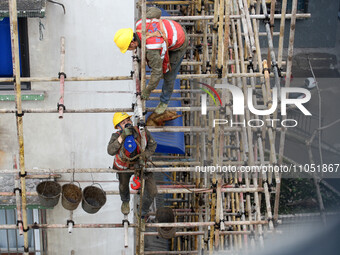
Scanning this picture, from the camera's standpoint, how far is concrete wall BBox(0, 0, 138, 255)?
11.0 m

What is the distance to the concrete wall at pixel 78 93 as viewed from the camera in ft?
36.1

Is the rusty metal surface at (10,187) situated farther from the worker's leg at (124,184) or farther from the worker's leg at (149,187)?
the worker's leg at (149,187)

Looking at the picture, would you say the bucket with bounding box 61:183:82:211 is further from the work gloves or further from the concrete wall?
the work gloves

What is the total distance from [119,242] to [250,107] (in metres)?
3.98

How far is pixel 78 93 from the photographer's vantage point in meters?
11.3

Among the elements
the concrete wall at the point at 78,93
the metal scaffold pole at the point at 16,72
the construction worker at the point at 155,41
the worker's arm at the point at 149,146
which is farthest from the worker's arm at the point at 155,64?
the concrete wall at the point at 78,93

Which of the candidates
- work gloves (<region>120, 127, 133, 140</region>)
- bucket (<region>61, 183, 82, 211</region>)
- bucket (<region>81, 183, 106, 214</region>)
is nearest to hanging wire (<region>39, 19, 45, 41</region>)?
bucket (<region>61, 183, 82, 211</region>)

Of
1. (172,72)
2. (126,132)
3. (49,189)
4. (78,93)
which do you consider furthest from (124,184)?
(78,93)

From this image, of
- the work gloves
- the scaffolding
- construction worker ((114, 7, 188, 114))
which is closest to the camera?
construction worker ((114, 7, 188, 114))

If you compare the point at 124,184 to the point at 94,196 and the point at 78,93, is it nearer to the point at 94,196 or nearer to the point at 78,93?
the point at 94,196

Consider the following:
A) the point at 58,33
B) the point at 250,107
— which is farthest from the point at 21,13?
the point at 250,107

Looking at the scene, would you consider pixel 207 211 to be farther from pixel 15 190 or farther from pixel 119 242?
pixel 15 190

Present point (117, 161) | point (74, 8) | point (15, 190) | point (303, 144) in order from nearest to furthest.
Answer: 1. point (117, 161)
2. point (15, 190)
3. point (74, 8)
4. point (303, 144)

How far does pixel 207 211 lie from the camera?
11.9 m
